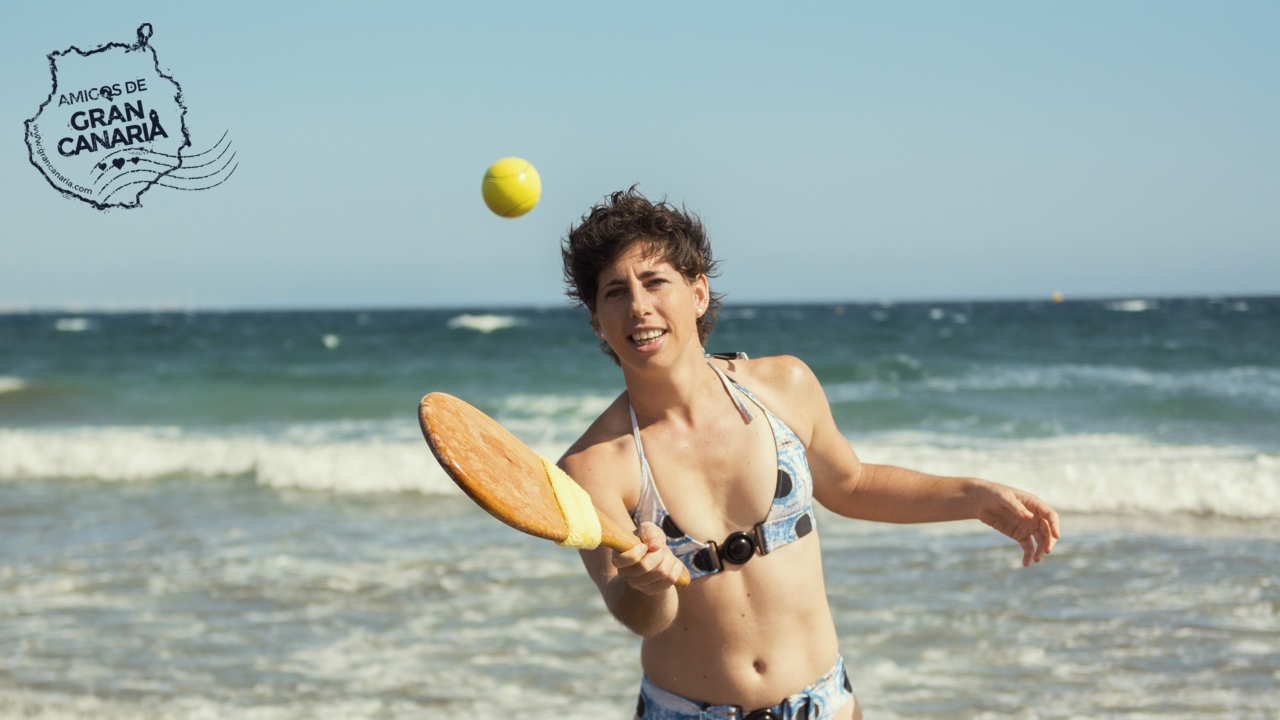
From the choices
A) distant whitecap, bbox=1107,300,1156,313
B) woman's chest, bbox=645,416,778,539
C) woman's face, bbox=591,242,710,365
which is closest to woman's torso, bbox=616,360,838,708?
woman's chest, bbox=645,416,778,539

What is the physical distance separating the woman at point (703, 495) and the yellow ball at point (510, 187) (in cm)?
245

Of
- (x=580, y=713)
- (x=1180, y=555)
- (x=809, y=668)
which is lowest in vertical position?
(x=580, y=713)

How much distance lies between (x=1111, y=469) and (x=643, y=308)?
829 cm

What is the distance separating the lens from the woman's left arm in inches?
94.8

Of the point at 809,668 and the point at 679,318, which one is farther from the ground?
the point at 679,318

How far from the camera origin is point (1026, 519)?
2.40 meters

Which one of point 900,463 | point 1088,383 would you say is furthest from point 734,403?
point 1088,383

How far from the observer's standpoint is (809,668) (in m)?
2.48

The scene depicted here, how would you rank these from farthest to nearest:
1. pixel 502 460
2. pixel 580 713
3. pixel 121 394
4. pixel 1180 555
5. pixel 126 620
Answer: pixel 121 394, pixel 1180 555, pixel 126 620, pixel 580 713, pixel 502 460

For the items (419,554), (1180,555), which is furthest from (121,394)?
(1180,555)

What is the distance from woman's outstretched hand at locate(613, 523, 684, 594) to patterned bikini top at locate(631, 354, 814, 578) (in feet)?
0.91

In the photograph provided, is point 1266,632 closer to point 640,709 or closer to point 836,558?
point 836,558

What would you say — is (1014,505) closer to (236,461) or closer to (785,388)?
(785,388)

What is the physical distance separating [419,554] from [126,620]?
196 cm
